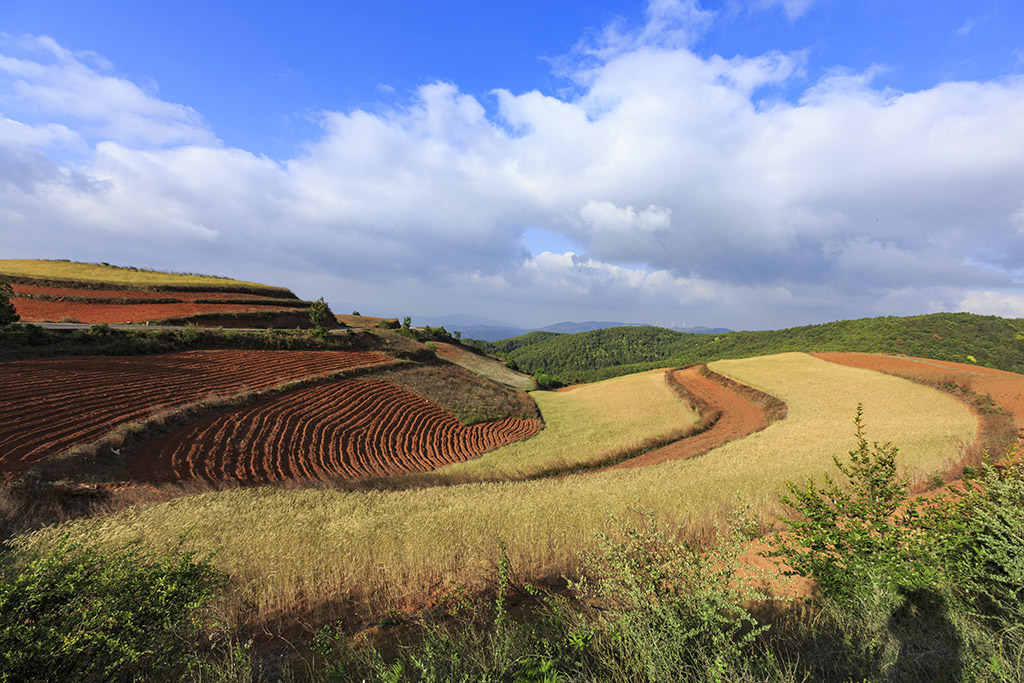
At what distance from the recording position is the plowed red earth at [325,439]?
13445 millimetres

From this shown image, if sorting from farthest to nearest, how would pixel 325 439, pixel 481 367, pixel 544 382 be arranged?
pixel 544 382, pixel 481 367, pixel 325 439

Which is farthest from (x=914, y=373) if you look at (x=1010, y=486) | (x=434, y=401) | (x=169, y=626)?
(x=169, y=626)

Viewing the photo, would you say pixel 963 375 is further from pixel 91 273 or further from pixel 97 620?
pixel 91 273

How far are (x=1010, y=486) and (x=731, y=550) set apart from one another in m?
4.31

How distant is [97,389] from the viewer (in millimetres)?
15539

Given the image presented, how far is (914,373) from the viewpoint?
103ft

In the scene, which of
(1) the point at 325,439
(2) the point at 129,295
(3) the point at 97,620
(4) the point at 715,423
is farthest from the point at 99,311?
(4) the point at 715,423

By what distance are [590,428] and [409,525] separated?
72.2 feet

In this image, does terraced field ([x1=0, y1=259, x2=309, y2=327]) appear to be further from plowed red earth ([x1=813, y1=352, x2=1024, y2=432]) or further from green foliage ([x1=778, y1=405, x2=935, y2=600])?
plowed red earth ([x1=813, y1=352, x2=1024, y2=432])

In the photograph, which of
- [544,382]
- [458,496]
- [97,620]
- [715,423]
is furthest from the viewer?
[544,382]

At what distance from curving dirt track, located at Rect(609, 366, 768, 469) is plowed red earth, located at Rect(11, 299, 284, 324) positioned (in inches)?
1612

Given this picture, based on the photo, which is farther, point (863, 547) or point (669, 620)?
point (863, 547)

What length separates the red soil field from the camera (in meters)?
29.5

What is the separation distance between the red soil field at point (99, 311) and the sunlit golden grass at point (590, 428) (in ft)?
109
